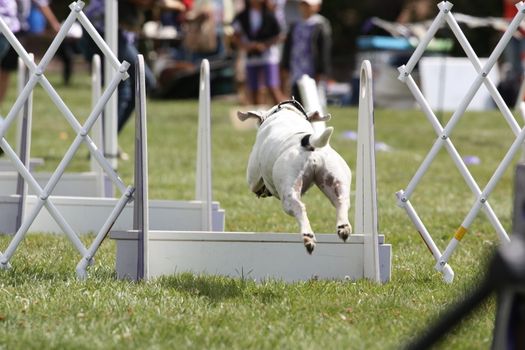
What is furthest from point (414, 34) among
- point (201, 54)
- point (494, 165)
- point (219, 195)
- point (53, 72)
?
point (53, 72)

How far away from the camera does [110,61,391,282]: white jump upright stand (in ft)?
16.9

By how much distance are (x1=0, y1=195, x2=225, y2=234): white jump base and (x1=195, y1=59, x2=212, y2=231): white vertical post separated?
0.12 m

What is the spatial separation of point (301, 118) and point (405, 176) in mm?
4975

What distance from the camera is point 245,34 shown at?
1491 cm

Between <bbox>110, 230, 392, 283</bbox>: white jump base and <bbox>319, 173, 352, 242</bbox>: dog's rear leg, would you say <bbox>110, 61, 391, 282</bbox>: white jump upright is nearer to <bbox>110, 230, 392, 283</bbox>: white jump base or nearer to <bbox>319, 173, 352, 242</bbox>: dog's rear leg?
<bbox>110, 230, 392, 283</bbox>: white jump base

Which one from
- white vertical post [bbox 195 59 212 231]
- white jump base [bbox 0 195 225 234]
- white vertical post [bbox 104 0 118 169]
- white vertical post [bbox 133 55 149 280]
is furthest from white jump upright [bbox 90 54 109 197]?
white vertical post [bbox 133 55 149 280]

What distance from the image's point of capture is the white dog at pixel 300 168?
4.65 meters

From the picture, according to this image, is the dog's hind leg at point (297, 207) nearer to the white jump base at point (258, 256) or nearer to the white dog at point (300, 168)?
the white dog at point (300, 168)

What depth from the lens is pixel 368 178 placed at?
5.15 metres

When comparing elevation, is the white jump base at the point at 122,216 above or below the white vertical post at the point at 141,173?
below

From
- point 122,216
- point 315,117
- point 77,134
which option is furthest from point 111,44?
point 315,117

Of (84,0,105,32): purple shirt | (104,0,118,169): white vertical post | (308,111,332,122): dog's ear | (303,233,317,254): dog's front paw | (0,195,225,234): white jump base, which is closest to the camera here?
(303,233,317,254): dog's front paw

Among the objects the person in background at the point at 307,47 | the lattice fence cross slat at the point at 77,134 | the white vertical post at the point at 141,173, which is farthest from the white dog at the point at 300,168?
the person in background at the point at 307,47

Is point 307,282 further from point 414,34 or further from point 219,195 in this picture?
point 414,34
